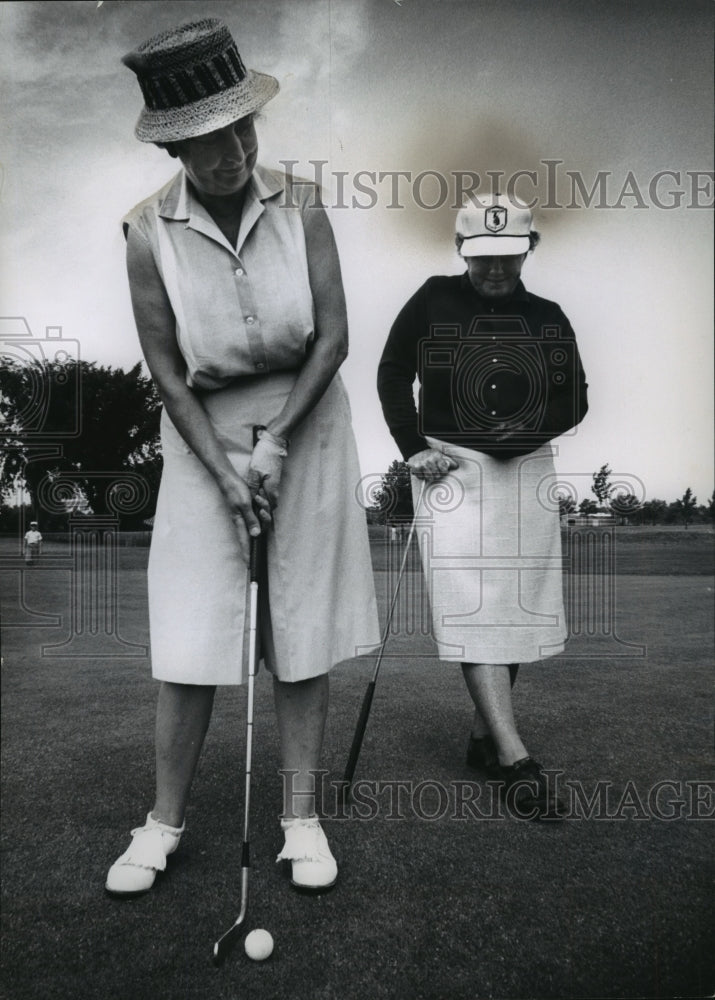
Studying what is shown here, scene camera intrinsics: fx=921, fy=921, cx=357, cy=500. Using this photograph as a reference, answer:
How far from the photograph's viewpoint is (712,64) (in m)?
1.61

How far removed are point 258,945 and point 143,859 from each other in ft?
1.02

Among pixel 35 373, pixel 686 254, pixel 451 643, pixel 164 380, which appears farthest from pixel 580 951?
pixel 35 373

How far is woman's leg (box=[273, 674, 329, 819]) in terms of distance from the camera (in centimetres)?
165

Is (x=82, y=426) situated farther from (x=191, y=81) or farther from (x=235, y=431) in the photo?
(x=191, y=81)

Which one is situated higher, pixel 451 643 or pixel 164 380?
pixel 164 380

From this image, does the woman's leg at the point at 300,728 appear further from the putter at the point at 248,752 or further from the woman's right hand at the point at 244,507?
the woman's right hand at the point at 244,507

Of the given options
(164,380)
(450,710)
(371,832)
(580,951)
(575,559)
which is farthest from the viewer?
(450,710)

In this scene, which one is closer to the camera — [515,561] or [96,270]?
[96,270]

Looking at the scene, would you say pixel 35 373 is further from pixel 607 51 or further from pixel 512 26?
pixel 607 51

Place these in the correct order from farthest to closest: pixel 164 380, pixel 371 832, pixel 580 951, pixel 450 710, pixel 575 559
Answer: pixel 450 710, pixel 575 559, pixel 371 832, pixel 164 380, pixel 580 951

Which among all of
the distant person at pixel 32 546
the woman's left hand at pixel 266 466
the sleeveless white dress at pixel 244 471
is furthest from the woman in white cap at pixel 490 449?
the distant person at pixel 32 546

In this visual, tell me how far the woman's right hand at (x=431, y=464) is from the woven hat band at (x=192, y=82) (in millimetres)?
742

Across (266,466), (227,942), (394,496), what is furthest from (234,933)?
(394,496)

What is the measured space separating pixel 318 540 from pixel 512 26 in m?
0.96
